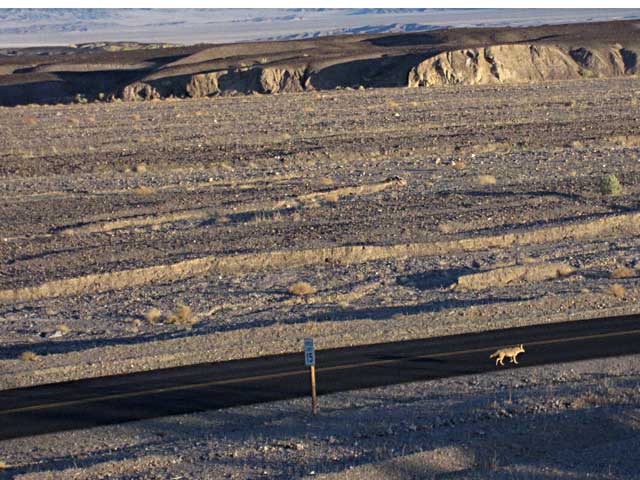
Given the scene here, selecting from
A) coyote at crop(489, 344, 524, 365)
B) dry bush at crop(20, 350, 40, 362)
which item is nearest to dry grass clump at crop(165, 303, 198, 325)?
dry bush at crop(20, 350, 40, 362)

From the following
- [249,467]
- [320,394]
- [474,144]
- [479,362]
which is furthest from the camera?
[474,144]

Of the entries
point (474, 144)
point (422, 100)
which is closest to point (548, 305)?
point (474, 144)

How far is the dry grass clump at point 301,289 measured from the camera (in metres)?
21.2

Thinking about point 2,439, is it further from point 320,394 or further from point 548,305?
point 548,305

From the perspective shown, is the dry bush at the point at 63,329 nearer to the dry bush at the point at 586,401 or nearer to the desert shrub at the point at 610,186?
the dry bush at the point at 586,401

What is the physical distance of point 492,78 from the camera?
257 feet

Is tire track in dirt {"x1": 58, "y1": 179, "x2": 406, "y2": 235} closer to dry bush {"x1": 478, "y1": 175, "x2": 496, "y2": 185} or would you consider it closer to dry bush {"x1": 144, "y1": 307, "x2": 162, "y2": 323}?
dry bush {"x1": 478, "y1": 175, "x2": 496, "y2": 185}

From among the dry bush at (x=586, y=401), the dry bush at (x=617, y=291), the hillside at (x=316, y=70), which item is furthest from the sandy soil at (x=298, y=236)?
the hillside at (x=316, y=70)

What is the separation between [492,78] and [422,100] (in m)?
16.9

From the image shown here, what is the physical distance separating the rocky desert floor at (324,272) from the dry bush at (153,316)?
1.7 inches

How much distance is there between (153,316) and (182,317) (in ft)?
1.88

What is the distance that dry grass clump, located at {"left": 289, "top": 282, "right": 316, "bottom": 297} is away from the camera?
2120 centimetres

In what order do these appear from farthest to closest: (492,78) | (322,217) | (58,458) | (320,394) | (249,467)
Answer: (492,78) < (322,217) < (320,394) < (58,458) < (249,467)

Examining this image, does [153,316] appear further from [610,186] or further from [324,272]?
[610,186]
